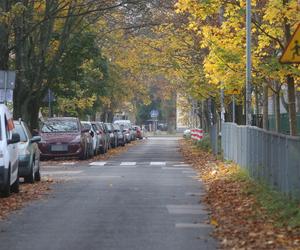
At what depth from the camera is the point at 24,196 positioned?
15055 mm

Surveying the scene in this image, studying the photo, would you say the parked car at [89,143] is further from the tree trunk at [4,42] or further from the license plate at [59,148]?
the tree trunk at [4,42]

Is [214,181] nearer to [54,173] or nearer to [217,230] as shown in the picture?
[54,173]

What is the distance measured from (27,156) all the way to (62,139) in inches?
444

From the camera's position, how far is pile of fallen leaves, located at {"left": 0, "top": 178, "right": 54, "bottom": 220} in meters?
12.9

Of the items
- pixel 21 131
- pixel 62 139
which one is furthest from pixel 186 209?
pixel 62 139

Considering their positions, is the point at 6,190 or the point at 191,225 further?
the point at 6,190

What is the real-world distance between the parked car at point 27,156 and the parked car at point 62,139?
9743 millimetres

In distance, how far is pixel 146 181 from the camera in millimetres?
19016

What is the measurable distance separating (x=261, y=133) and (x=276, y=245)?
273 inches

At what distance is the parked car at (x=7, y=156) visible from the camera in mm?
13930

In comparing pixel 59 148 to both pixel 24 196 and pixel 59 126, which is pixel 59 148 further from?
pixel 24 196

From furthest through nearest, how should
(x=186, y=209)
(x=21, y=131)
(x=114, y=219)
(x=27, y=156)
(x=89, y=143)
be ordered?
(x=89, y=143), (x=21, y=131), (x=27, y=156), (x=186, y=209), (x=114, y=219)

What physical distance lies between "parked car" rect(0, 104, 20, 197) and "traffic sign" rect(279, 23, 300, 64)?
5.94m

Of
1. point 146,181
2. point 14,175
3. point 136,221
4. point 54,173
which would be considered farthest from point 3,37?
point 136,221
